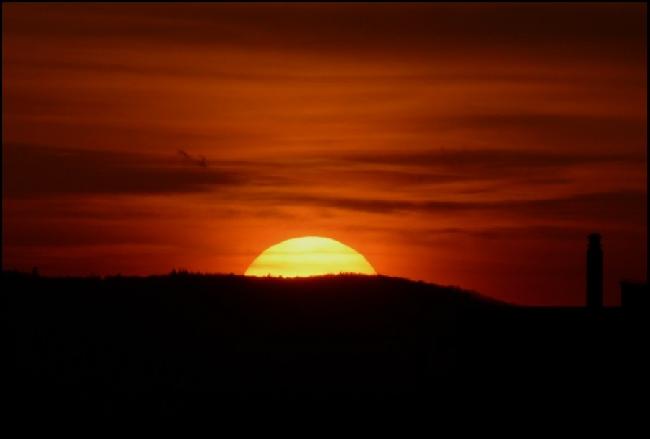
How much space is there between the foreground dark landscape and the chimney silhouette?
3.40ft

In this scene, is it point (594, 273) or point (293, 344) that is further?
point (594, 273)

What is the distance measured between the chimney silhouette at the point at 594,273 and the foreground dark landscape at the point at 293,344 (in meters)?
1.04

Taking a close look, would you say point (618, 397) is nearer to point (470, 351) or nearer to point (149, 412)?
point (470, 351)

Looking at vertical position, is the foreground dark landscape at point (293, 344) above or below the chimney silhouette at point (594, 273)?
below

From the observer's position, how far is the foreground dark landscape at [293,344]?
1167 inches

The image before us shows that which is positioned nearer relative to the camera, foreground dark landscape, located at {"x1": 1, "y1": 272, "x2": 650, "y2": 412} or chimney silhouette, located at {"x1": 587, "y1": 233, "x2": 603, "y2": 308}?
foreground dark landscape, located at {"x1": 1, "y1": 272, "x2": 650, "y2": 412}

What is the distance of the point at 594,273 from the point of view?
120 ft

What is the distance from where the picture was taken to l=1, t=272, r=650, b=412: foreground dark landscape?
29641 millimetres

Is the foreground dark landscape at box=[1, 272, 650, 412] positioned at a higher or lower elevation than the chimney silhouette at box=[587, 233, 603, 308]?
lower

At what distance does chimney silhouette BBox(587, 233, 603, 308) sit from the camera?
3634 cm

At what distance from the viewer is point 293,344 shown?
1265 inches

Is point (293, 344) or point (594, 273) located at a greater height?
point (594, 273)

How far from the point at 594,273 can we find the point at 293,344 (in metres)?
8.58

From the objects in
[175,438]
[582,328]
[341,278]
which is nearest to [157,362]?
[175,438]
